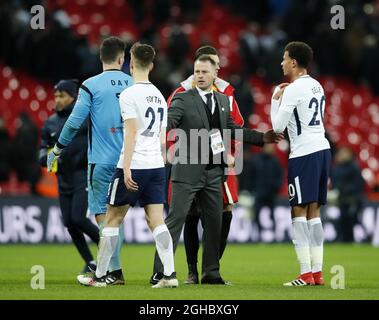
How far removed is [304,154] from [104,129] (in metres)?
2.18

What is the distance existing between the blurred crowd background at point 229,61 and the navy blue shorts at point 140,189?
11.3 metres

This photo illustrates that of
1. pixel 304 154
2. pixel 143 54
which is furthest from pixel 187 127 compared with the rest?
pixel 304 154

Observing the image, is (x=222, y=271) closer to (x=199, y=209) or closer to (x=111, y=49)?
(x=199, y=209)

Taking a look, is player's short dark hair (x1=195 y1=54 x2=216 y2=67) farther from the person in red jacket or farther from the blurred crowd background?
the blurred crowd background

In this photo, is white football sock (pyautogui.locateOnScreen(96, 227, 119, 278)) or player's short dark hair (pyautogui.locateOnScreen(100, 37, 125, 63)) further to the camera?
player's short dark hair (pyautogui.locateOnScreen(100, 37, 125, 63))

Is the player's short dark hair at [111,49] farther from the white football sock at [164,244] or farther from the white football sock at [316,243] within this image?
the white football sock at [316,243]

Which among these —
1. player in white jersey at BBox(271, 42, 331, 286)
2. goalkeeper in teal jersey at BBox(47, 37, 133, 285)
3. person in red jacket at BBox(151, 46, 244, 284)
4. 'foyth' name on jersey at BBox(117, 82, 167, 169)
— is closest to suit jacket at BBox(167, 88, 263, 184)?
person in red jacket at BBox(151, 46, 244, 284)

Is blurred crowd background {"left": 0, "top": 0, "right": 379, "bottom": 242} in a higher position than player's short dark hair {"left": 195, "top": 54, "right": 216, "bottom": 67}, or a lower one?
higher

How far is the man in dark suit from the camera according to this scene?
1145 centimetres

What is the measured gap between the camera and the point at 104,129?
1149 cm

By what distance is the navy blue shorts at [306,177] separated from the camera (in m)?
11.4

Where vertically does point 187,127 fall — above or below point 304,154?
above
